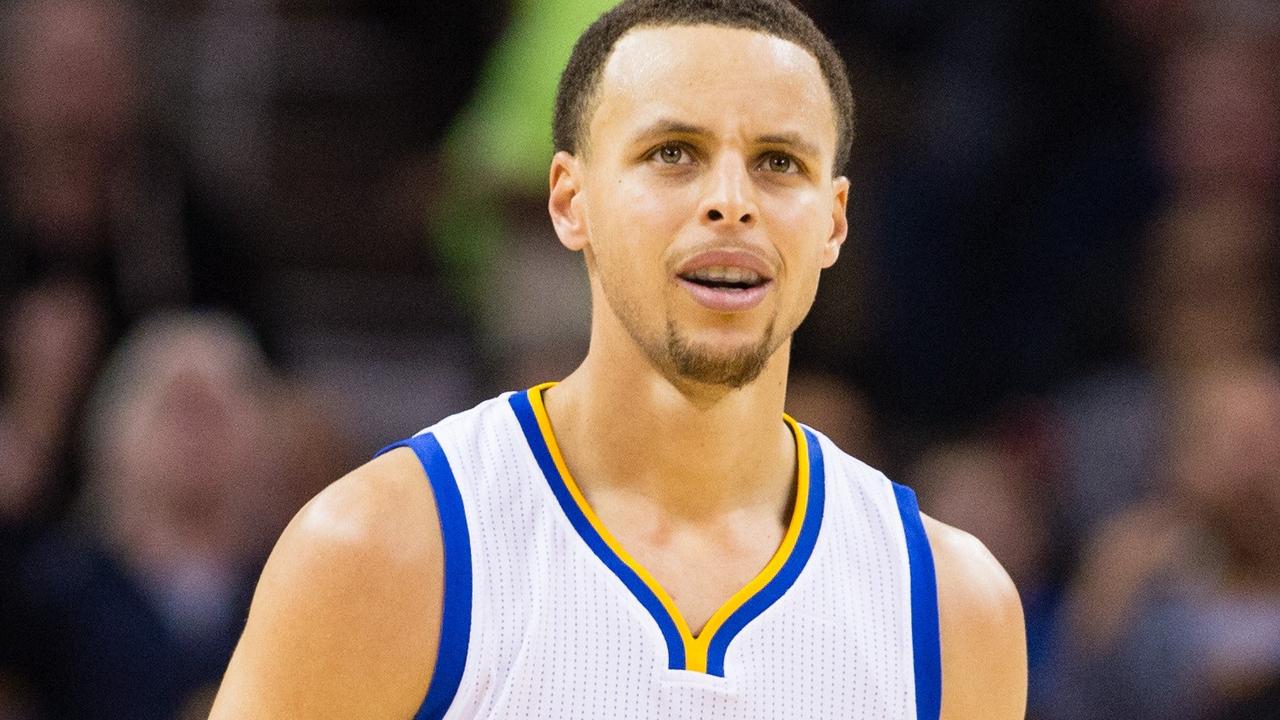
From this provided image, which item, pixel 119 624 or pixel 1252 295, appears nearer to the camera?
pixel 119 624

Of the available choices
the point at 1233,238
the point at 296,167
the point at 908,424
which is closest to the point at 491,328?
the point at 296,167

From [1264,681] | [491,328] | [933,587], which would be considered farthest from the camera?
[491,328]

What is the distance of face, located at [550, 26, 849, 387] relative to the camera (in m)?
3.18

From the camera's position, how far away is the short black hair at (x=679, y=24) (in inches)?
130

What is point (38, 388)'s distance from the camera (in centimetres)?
621

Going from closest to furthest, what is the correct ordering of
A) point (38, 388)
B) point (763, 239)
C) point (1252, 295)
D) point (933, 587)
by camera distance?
point (763, 239)
point (933, 587)
point (38, 388)
point (1252, 295)

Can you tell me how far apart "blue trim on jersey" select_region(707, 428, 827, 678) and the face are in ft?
1.01

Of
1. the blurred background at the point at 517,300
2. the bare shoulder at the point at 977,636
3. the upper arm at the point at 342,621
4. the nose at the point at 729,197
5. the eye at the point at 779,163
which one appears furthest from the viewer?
the blurred background at the point at 517,300

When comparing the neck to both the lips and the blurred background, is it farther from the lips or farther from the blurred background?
the blurred background

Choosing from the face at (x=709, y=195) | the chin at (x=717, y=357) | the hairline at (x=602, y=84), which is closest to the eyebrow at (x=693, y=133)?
the face at (x=709, y=195)

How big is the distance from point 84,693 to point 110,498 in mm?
607

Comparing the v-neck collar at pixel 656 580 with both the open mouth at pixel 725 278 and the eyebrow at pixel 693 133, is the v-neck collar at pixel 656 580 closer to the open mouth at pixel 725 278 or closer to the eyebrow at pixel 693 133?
the open mouth at pixel 725 278

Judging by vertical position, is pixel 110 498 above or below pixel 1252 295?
below

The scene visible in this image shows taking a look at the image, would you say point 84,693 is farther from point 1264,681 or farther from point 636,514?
point 1264,681
